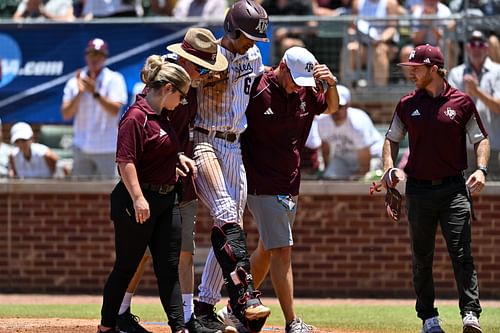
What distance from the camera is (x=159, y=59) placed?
7.28 m

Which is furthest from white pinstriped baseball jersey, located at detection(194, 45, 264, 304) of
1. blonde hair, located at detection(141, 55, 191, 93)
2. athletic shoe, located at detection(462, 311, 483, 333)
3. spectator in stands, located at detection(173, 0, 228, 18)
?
spectator in stands, located at detection(173, 0, 228, 18)

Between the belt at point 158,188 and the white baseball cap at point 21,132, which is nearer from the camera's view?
the belt at point 158,188

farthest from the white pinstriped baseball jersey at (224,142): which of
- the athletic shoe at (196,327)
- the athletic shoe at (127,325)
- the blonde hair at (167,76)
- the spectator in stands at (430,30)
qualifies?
the spectator in stands at (430,30)

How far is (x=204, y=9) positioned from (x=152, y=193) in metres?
7.25

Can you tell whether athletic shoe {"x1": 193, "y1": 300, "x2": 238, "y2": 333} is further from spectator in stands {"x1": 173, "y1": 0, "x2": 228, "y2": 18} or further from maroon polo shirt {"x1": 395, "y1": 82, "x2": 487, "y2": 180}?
spectator in stands {"x1": 173, "y1": 0, "x2": 228, "y2": 18}

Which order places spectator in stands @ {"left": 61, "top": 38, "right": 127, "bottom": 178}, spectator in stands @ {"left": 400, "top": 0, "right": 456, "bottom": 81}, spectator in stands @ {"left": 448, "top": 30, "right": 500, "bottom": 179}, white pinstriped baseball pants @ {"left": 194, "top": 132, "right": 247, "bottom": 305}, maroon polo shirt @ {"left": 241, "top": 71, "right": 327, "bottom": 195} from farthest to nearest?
spectator in stands @ {"left": 400, "top": 0, "right": 456, "bottom": 81}, spectator in stands @ {"left": 61, "top": 38, "right": 127, "bottom": 178}, spectator in stands @ {"left": 448, "top": 30, "right": 500, "bottom": 179}, maroon polo shirt @ {"left": 241, "top": 71, "right": 327, "bottom": 195}, white pinstriped baseball pants @ {"left": 194, "top": 132, "right": 247, "bottom": 305}

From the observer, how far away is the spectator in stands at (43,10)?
46.4 feet

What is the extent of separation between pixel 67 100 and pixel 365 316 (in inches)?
188

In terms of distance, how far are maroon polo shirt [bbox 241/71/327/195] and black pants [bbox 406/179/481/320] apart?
1069mm

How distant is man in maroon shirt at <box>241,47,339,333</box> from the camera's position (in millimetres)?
7816

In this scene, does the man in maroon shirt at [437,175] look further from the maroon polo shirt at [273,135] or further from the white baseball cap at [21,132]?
the white baseball cap at [21,132]

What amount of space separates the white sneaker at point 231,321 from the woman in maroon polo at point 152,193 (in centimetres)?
93

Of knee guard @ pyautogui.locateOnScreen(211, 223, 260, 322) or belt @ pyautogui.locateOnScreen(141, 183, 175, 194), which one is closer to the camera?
belt @ pyautogui.locateOnScreen(141, 183, 175, 194)

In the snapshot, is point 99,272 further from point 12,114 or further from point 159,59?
point 159,59
